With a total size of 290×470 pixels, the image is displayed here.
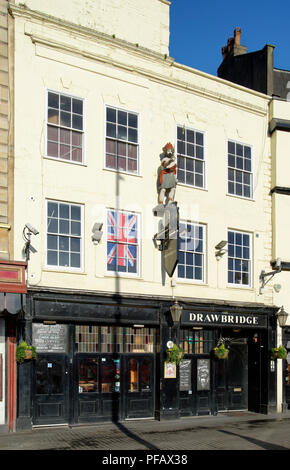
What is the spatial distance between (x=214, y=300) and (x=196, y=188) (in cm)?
390

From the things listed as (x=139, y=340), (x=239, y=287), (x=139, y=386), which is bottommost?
(x=139, y=386)

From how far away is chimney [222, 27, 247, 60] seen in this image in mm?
26953

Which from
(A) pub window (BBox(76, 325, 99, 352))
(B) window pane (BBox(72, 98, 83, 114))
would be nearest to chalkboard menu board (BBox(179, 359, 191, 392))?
(A) pub window (BBox(76, 325, 99, 352))

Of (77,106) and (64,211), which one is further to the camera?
(77,106)

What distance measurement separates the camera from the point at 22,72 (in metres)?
17.5

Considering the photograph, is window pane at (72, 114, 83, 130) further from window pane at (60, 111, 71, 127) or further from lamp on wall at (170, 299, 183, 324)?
lamp on wall at (170, 299, 183, 324)

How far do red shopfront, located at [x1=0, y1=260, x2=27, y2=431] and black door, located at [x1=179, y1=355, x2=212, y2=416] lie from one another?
627 cm

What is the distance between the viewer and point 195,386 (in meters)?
20.7

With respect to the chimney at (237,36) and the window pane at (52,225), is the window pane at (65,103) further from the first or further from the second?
the chimney at (237,36)

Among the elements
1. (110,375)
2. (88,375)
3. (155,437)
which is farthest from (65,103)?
(155,437)

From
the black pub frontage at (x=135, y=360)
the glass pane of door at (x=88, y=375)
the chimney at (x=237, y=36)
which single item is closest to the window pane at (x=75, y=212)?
the black pub frontage at (x=135, y=360)

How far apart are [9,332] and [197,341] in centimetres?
720

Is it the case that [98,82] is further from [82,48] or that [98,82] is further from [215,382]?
[215,382]

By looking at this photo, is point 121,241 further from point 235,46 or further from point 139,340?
point 235,46
